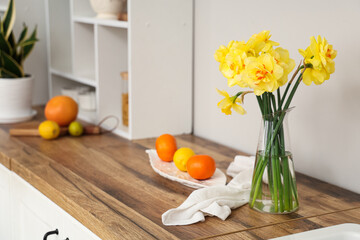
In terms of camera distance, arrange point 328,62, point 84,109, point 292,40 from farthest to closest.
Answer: point 84,109
point 292,40
point 328,62

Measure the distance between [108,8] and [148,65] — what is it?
33cm

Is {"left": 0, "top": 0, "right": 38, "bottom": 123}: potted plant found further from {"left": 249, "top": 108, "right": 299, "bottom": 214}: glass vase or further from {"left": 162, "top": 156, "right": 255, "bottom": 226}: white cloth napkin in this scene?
{"left": 249, "top": 108, "right": 299, "bottom": 214}: glass vase

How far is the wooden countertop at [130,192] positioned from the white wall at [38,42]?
0.69m

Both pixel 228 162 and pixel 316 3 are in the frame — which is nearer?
pixel 316 3

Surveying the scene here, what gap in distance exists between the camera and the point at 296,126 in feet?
5.35

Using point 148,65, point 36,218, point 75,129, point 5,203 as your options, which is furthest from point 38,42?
point 36,218

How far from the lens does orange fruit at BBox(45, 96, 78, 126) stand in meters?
2.11

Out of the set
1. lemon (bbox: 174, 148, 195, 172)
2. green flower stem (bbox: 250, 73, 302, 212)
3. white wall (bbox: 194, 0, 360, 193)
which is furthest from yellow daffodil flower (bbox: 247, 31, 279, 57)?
lemon (bbox: 174, 148, 195, 172)

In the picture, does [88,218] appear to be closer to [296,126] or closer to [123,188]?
[123,188]

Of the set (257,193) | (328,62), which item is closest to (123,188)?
(257,193)

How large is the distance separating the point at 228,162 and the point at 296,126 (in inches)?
9.9

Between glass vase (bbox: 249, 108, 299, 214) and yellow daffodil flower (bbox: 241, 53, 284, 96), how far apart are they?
10 cm

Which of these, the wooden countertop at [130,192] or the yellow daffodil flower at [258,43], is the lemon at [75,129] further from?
the yellow daffodil flower at [258,43]

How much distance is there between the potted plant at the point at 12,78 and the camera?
7.23 ft
